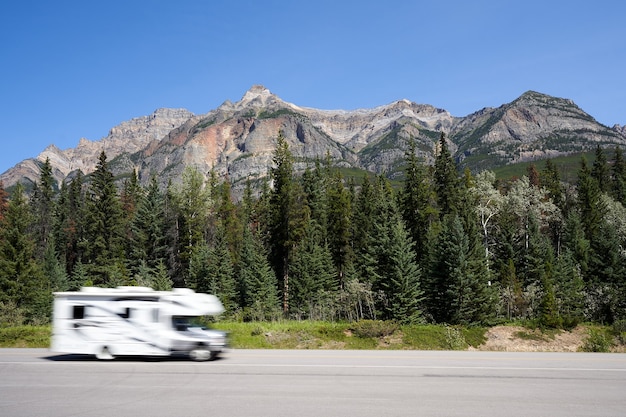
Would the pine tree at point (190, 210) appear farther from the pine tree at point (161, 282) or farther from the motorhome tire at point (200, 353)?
the motorhome tire at point (200, 353)

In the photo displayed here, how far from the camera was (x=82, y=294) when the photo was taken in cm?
1766

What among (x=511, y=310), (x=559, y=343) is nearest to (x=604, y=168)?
(x=511, y=310)

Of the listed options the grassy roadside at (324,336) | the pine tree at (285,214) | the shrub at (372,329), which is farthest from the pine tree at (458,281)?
the pine tree at (285,214)

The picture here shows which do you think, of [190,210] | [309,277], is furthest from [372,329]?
[190,210]

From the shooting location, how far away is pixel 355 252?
6281cm

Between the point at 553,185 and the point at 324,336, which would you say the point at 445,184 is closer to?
the point at 324,336

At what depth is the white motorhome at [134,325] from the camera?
16688 mm

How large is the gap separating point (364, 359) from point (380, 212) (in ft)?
116

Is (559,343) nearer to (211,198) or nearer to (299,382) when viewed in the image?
(299,382)

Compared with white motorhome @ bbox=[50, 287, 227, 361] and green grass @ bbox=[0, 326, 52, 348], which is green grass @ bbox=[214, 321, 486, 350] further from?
green grass @ bbox=[0, 326, 52, 348]

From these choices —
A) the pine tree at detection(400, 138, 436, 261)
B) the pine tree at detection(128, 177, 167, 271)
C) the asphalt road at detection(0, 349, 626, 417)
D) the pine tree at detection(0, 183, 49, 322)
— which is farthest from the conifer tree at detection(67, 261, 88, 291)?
the asphalt road at detection(0, 349, 626, 417)

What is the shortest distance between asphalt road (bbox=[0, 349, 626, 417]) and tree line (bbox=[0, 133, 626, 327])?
20.6 meters

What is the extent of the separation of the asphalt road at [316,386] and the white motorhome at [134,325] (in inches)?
23.6

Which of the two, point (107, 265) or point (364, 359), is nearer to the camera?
point (364, 359)
